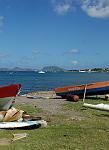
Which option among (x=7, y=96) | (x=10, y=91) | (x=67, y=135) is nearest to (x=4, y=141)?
(x=67, y=135)

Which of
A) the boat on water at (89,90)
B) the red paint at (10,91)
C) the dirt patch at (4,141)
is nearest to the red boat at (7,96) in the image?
the red paint at (10,91)

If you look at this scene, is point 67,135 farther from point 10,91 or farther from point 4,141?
point 10,91

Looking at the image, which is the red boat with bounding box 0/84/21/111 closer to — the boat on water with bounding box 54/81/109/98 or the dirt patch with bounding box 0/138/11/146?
the dirt patch with bounding box 0/138/11/146

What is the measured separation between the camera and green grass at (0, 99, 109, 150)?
12.9 m

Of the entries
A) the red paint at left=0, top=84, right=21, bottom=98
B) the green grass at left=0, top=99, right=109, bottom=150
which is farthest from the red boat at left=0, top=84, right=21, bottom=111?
the green grass at left=0, top=99, right=109, bottom=150

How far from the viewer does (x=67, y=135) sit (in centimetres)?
1448

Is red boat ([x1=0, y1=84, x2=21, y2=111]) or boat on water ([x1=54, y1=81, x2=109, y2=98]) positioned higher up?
boat on water ([x1=54, y1=81, x2=109, y2=98])

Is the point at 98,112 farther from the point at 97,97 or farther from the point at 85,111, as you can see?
the point at 97,97

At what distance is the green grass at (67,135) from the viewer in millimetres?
12859

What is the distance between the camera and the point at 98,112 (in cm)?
2038

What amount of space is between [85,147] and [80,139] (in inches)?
44.5

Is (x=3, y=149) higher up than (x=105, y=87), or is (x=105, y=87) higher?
(x=105, y=87)

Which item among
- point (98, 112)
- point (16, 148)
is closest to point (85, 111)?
point (98, 112)

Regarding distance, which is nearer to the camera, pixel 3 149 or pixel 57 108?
pixel 3 149
